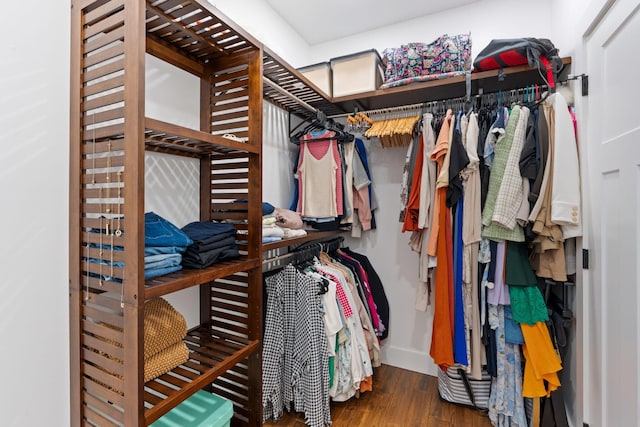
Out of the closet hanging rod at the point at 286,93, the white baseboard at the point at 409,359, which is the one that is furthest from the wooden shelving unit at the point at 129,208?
the white baseboard at the point at 409,359

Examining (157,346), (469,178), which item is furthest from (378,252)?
(157,346)

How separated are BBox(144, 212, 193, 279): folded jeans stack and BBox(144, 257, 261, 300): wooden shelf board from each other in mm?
27

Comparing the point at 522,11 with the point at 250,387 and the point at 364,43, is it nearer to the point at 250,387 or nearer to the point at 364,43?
the point at 364,43

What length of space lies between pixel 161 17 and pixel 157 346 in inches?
44.9

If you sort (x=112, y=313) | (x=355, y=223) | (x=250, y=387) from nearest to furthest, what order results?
(x=112, y=313), (x=250, y=387), (x=355, y=223)

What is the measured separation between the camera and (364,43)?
2.38 m

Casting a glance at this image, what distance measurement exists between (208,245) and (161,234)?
0.17m

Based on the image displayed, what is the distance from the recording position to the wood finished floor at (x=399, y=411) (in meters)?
1.72

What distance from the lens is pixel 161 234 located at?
1040 millimetres

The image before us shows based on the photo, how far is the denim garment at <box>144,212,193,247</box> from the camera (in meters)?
1.01

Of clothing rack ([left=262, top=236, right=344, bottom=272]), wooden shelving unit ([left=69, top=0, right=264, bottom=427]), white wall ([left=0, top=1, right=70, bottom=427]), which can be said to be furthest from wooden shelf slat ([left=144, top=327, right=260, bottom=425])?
clothing rack ([left=262, top=236, right=344, bottom=272])

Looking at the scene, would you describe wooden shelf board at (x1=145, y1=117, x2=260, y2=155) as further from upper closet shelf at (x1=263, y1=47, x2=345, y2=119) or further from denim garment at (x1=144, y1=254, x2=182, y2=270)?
upper closet shelf at (x1=263, y1=47, x2=345, y2=119)

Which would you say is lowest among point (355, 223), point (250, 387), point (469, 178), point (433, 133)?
point (250, 387)

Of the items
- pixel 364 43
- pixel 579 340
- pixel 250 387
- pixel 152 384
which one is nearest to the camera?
pixel 152 384
